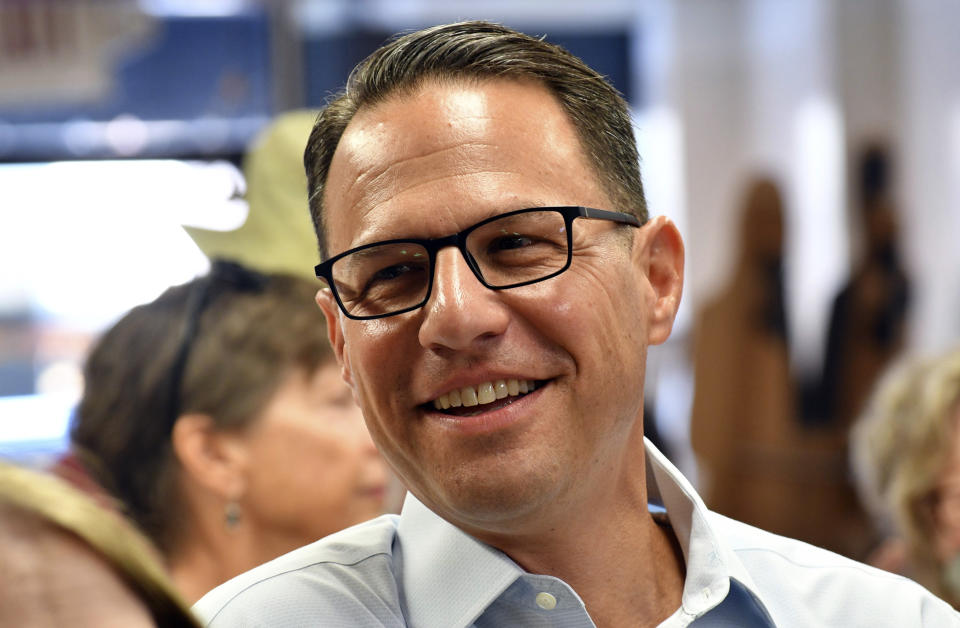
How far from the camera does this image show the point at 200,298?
2.08 meters

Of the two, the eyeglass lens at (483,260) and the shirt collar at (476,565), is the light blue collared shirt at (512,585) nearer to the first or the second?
the shirt collar at (476,565)

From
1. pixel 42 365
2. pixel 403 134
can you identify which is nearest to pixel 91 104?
pixel 42 365

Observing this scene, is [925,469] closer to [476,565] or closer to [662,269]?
[662,269]

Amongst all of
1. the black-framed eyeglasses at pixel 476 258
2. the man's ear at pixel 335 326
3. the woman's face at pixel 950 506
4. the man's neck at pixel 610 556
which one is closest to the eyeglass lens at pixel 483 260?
the black-framed eyeglasses at pixel 476 258

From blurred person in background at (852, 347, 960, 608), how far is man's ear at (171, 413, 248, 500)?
1136 mm

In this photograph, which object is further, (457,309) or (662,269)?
(662,269)

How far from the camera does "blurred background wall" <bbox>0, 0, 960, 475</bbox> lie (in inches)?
198

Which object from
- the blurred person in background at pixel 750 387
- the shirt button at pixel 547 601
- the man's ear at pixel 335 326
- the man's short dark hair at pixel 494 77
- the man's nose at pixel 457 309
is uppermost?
the man's short dark hair at pixel 494 77

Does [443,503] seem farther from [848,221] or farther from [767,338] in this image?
[848,221]

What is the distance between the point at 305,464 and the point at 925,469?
3.45 ft

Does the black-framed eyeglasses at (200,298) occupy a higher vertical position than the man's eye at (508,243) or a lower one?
lower

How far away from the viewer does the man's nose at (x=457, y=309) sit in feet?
3.45

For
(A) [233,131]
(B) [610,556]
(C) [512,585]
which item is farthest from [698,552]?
(A) [233,131]

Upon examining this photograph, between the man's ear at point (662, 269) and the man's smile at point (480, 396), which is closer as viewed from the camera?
the man's smile at point (480, 396)
